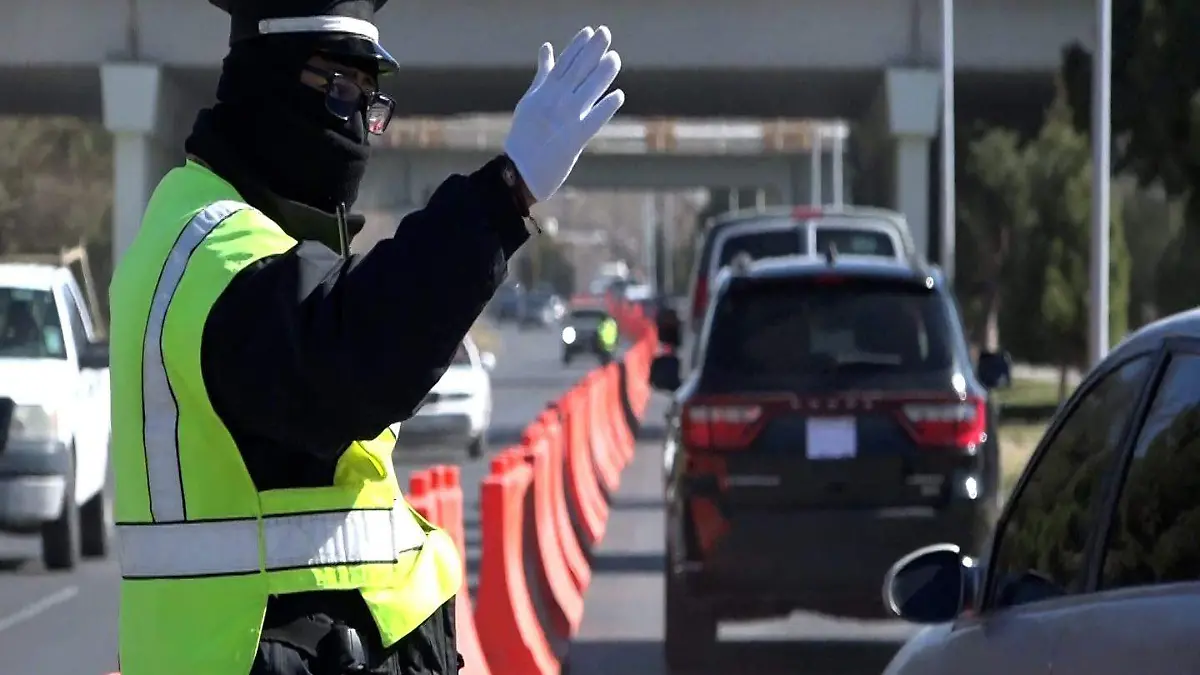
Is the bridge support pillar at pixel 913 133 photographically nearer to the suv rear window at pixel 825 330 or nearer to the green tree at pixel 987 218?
the green tree at pixel 987 218

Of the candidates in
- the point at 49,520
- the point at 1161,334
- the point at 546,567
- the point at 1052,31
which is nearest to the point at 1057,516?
the point at 1161,334

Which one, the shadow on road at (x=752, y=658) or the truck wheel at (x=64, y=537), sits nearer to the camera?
the shadow on road at (x=752, y=658)

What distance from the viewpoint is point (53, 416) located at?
49.5 feet

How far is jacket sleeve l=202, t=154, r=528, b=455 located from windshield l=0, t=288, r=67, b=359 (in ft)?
43.2

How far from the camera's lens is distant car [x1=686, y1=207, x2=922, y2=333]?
19.3m

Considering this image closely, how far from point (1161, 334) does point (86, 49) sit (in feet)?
123

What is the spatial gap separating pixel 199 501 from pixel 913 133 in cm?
3896

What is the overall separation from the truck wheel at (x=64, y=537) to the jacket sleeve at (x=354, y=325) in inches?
486

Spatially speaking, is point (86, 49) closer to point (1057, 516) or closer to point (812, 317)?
point (812, 317)

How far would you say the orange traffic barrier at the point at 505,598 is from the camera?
9516 mm

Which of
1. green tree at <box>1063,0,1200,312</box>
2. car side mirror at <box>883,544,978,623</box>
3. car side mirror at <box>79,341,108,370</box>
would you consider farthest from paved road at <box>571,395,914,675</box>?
green tree at <box>1063,0,1200,312</box>

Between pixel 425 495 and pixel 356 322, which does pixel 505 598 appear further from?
pixel 356 322

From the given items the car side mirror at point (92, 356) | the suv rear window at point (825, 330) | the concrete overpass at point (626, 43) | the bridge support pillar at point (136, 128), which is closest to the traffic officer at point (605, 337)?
the bridge support pillar at point (136, 128)

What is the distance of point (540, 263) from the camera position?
Result: 602 ft
